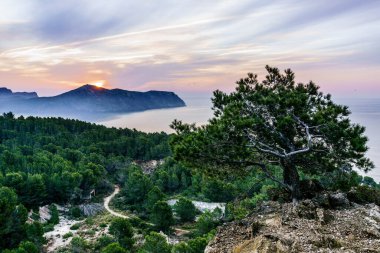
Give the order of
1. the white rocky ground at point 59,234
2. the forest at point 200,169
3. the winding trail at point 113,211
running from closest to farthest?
the forest at point 200,169, the white rocky ground at point 59,234, the winding trail at point 113,211

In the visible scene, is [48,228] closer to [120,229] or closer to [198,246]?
[120,229]

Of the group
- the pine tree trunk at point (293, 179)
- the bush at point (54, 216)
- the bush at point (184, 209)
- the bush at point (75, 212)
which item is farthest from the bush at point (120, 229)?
the pine tree trunk at point (293, 179)

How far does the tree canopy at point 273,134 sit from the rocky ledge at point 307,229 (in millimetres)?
1559

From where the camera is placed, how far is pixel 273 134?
15.4m

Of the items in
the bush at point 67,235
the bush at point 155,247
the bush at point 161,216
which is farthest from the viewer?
the bush at point 161,216

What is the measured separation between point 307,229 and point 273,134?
5328mm

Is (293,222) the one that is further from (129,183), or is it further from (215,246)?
(129,183)

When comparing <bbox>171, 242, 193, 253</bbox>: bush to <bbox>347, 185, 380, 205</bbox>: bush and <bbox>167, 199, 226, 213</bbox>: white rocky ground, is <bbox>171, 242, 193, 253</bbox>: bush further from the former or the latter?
<bbox>167, 199, 226, 213</bbox>: white rocky ground

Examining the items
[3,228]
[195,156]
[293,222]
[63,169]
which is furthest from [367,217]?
[63,169]

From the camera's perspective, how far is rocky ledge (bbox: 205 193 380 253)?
9602 millimetres

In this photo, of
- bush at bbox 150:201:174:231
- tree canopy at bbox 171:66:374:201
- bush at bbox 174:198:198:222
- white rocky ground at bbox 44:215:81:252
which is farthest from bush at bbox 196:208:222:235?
tree canopy at bbox 171:66:374:201

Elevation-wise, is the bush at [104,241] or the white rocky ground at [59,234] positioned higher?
the bush at [104,241]

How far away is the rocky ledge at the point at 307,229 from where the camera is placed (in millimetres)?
9602

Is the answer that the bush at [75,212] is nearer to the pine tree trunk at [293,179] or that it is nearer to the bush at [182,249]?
the bush at [182,249]
